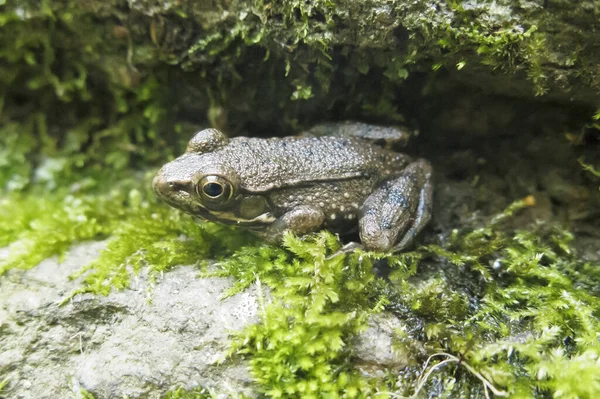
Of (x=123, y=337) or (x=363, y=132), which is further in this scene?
(x=363, y=132)

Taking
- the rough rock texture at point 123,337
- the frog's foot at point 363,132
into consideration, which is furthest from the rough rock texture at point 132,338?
the frog's foot at point 363,132

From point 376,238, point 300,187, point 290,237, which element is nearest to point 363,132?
point 300,187

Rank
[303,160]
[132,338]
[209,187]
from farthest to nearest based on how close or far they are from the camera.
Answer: [303,160] < [209,187] < [132,338]

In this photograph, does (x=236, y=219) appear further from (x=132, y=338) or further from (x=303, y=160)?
(x=132, y=338)

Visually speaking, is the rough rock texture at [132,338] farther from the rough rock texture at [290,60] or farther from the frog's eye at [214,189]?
the rough rock texture at [290,60]

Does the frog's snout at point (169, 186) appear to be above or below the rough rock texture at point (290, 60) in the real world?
below

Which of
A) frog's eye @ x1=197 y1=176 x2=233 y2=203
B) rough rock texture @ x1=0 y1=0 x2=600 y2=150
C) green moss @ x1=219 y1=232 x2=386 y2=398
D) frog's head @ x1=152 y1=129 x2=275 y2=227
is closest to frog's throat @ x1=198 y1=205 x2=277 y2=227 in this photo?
frog's head @ x1=152 y1=129 x2=275 y2=227
